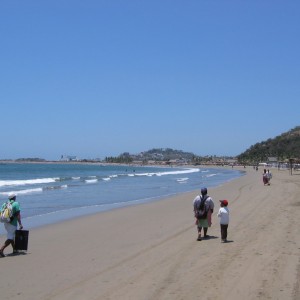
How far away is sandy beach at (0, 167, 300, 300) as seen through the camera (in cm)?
682

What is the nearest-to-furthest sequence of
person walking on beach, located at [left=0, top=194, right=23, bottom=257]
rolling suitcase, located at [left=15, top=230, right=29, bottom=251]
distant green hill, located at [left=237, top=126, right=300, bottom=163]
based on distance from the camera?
person walking on beach, located at [left=0, top=194, right=23, bottom=257] → rolling suitcase, located at [left=15, top=230, right=29, bottom=251] → distant green hill, located at [left=237, top=126, right=300, bottom=163]

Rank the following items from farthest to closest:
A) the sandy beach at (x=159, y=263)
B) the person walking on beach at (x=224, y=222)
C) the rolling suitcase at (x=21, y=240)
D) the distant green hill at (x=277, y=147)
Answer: the distant green hill at (x=277, y=147)
the person walking on beach at (x=224, y=222)
the rolling suitcase at (x=21, y=240)
the sandy beach at (x=159, y=263)

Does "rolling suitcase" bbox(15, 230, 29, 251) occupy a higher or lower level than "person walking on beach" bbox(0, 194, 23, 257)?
lower

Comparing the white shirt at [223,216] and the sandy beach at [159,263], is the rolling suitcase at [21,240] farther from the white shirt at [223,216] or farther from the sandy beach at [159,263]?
the white shirt at [223,216]

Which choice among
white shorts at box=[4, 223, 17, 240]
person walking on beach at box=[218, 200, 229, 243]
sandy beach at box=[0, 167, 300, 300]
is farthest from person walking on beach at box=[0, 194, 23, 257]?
person walking on beach at box=[218, 200, 229, 243]

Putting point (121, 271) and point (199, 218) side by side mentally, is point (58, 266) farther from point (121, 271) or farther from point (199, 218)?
point (199, 218)

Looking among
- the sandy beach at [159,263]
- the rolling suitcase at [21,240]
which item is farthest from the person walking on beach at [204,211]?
the rolling suitcase at [21,240]

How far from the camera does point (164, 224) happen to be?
15.1 m

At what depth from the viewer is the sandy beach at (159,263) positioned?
22.4 ft

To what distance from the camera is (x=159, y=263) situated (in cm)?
864

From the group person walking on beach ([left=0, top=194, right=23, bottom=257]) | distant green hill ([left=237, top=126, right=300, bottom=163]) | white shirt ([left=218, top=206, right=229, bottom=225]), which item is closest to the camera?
person walking on beach ([left=0, top=194, right=23, bottom=257])

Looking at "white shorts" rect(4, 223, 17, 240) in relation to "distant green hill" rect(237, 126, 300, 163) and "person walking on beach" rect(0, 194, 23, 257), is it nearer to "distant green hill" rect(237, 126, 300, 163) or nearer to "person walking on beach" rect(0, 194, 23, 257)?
"person walking on beach" rect(0, 194, 23, 257)

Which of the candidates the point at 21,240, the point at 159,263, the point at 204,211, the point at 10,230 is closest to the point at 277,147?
the point at 204,211

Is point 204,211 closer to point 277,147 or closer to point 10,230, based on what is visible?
point 10,230
